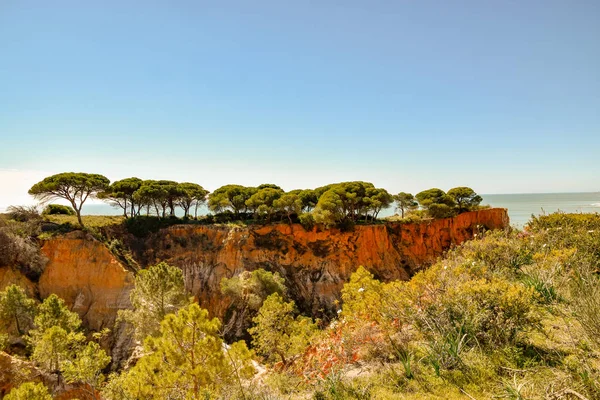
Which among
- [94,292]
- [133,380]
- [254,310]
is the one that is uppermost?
[133,380]

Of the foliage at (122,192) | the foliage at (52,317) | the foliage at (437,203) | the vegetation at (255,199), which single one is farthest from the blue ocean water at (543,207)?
the foliage at (122,192)

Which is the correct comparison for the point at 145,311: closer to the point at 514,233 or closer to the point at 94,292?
the point at 94,292

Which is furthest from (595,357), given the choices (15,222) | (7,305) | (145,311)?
(15,222)

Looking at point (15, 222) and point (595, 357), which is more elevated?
point (15, 222)

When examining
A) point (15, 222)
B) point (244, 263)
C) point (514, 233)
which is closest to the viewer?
point (514, 233)

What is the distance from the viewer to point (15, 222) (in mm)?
19406

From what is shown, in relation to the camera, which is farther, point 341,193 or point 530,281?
point 341,193

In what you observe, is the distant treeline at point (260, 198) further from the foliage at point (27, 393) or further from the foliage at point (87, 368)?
the foliage at point (27, 393)

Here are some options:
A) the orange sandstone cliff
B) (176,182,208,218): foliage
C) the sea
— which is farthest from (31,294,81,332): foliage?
the sea

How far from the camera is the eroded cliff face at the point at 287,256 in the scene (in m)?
23.6

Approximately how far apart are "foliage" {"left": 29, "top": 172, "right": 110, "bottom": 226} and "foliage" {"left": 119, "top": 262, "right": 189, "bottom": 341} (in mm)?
12822

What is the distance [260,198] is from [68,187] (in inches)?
601

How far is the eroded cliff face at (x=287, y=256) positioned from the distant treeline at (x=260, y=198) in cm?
187

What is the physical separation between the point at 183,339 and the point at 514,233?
13.5 m
